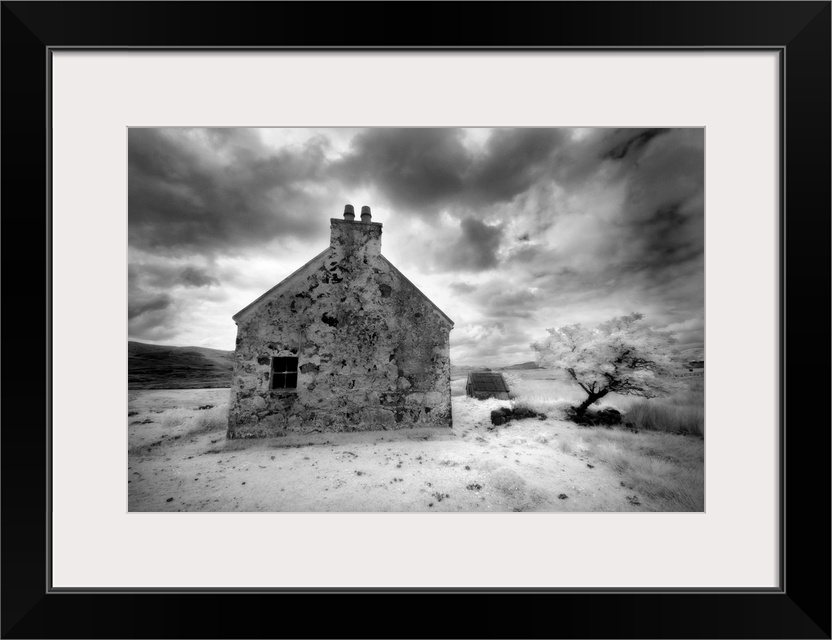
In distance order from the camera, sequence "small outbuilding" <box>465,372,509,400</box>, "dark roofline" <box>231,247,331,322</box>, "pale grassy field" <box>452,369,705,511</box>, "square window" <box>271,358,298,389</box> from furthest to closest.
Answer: "small outbuilding" <box>465,372,509,400</box>
"square window" <box>271,358,298,389</box>
"dark roofline" <box>231,247,331,322</box>
"pale grassy field" <box>452,369,705,511</box>

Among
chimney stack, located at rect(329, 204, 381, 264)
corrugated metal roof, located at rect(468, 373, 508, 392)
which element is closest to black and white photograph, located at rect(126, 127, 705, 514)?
chimney stack, located at rect(329, 204, 381, 264)

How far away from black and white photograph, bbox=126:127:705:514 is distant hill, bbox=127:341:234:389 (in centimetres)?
3

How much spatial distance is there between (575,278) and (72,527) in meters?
5.10

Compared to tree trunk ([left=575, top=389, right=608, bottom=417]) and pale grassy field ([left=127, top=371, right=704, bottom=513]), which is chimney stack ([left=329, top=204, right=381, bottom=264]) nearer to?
pale grassy field ([left=127, top=371, right=704, bottom=513])

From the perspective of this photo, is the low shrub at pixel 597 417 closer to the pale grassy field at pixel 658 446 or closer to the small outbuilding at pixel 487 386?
the pale grassy field at pixel 658 446

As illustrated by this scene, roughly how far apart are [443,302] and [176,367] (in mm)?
3640

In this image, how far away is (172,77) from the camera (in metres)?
2.02

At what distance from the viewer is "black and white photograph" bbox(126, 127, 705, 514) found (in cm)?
235

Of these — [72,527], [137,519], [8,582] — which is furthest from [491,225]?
[8,582]

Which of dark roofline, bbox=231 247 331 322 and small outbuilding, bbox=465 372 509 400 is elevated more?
dark roofline, bbox=231 247 331 322

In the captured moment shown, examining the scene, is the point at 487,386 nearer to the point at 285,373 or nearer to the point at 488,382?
the point at 488,382

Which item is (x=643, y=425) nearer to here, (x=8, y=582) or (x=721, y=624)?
(x=721, y=624)

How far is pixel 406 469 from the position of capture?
289 centimetres

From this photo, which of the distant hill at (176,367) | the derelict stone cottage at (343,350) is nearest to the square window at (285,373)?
the derelict stone cottage at (343,350)
